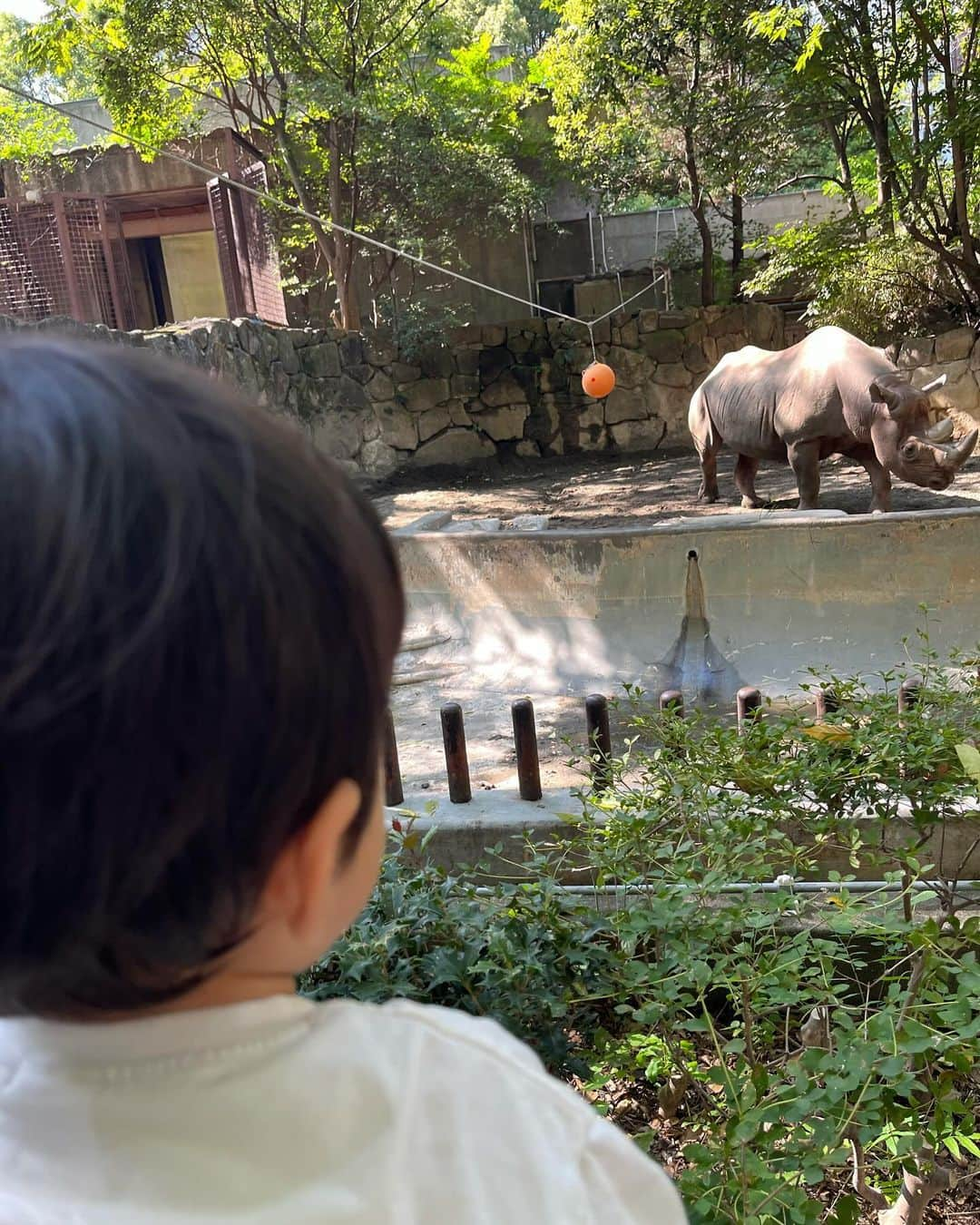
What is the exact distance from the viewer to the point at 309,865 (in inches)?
20.4

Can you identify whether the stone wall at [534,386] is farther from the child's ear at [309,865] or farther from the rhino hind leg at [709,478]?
the child's ear at [309,865]

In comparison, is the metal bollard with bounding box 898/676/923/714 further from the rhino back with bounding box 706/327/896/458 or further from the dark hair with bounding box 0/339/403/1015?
the rhino back with bounding box 706/327/896/458

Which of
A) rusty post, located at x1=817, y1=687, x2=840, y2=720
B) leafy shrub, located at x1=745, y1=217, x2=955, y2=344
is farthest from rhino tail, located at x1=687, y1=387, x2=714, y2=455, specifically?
rusty post, located at x1=817, y1=687, x2=840, y2=720

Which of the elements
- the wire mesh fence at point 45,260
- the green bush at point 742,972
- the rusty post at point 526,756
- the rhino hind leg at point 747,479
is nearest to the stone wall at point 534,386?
the wire mesh fence at point 45,260

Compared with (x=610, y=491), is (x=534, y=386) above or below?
above

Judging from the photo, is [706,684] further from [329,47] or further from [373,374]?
[329,47]

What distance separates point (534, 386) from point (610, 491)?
3171 mm

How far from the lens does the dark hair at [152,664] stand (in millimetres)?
435

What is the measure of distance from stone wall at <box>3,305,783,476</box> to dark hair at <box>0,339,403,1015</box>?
1223 centimetres

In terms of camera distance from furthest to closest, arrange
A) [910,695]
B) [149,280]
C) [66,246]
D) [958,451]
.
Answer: [149,280], [66,246], [958,451], [910,695]

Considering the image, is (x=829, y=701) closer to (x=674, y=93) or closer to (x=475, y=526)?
(x=475, y=526)

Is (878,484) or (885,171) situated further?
(885,171)

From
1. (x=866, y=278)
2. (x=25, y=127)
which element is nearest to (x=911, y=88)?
(x=866, y=278)

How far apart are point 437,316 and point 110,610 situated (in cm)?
1327
